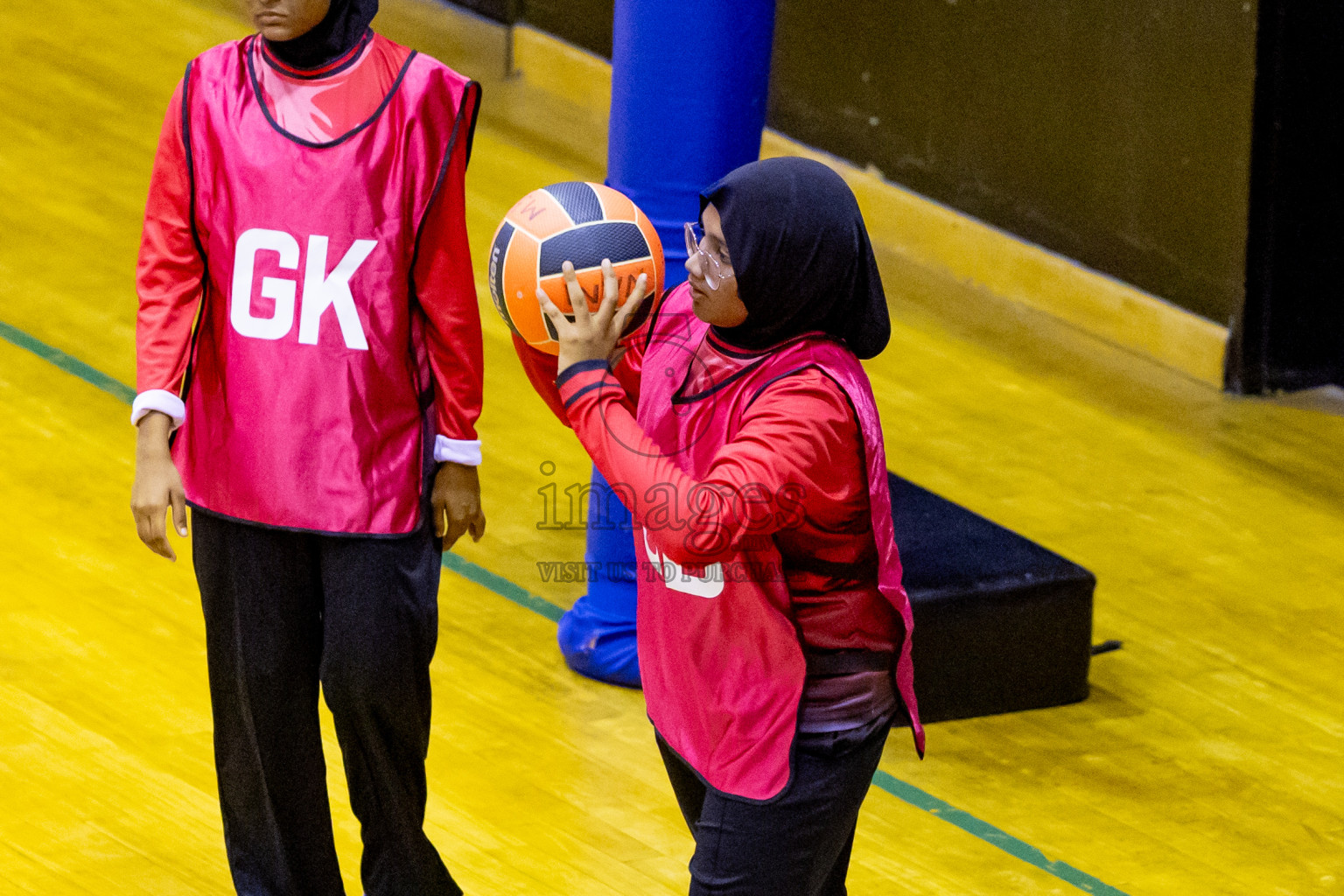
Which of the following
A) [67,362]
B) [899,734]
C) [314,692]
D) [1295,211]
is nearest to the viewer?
[314,692]

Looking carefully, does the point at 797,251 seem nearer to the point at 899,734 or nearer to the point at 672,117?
the point at 672,117

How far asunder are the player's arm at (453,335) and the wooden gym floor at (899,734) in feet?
3.07

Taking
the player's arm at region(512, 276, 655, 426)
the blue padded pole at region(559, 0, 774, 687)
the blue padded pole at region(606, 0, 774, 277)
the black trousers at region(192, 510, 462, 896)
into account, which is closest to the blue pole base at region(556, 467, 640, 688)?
the blue padded pole at region(559, 0, 774, 687)

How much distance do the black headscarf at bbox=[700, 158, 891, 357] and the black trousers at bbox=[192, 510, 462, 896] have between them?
31.3 inches

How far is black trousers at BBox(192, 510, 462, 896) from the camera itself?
119 inches

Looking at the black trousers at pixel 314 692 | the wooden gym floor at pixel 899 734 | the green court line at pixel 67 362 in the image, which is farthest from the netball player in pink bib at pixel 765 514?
the green court line at pixel 67 362

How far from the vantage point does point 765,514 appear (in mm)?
2523

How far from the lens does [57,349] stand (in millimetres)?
5980

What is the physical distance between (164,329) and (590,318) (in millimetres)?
703

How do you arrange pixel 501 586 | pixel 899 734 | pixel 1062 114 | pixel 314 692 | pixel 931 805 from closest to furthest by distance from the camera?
pixel 314 692 < pixel 931 805 < pixel 899 734 < pixel 501 586 < pixel 1062 114

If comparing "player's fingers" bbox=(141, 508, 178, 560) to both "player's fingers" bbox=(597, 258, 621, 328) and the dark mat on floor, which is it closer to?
"player's fingers" bbox=(597, 258, 621, 328)

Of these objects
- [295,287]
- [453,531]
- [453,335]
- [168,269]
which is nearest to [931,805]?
[453,531]

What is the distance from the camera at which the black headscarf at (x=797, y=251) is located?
2543 millimetres

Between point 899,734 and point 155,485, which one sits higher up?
point 155,485
